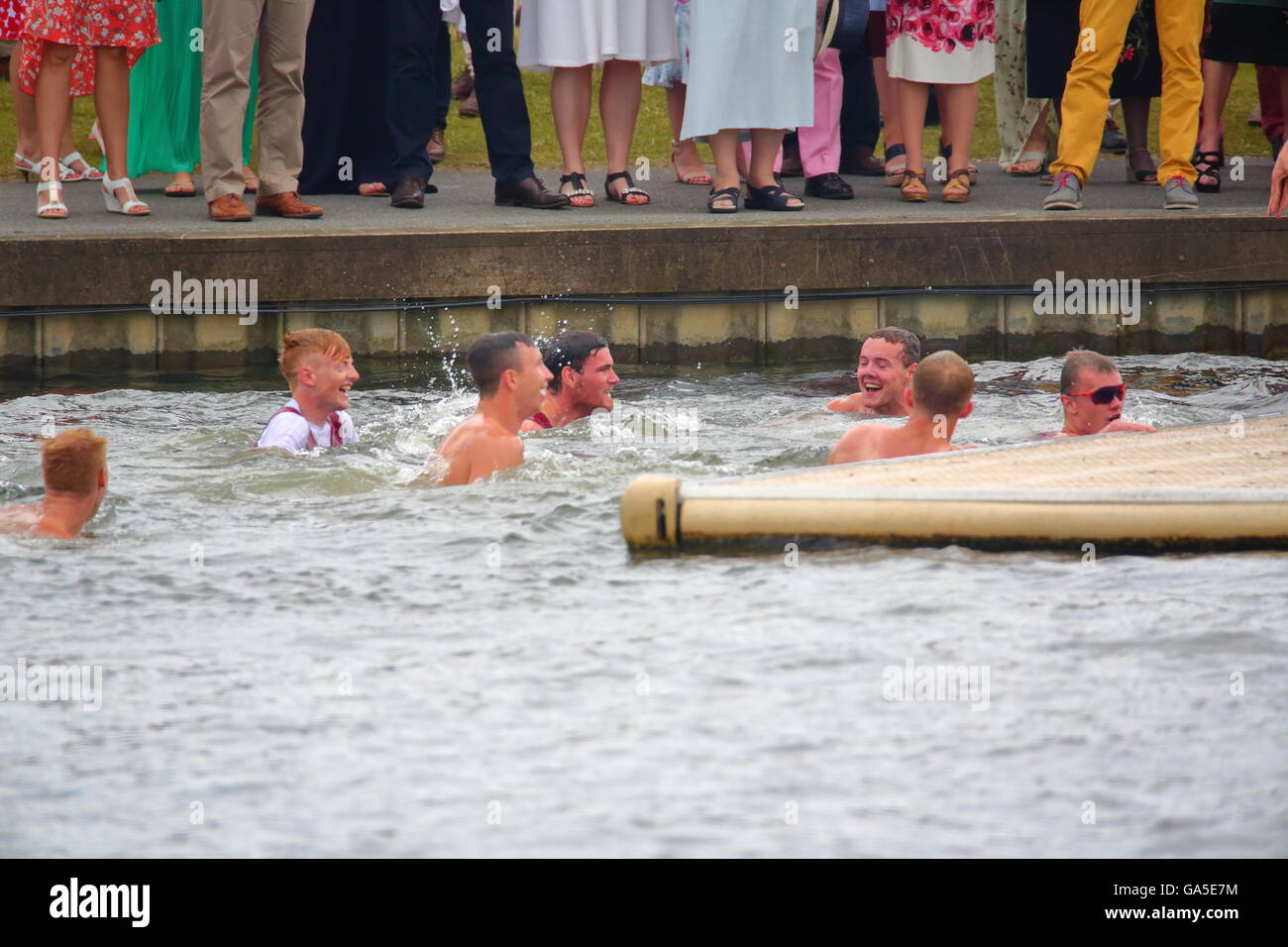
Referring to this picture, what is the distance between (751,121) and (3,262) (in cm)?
381

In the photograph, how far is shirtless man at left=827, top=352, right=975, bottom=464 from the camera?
6383mm

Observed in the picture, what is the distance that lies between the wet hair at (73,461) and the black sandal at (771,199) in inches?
183

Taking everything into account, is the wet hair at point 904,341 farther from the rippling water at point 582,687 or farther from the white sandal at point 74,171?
the white sandal at point 74,171

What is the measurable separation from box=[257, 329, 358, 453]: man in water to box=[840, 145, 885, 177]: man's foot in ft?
16.9

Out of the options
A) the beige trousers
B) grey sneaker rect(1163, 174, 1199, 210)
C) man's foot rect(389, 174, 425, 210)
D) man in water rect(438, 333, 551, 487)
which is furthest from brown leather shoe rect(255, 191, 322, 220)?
grey sneaker rect(1163, 174, 1199, 210)

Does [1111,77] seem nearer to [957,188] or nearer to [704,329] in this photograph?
[957,188]

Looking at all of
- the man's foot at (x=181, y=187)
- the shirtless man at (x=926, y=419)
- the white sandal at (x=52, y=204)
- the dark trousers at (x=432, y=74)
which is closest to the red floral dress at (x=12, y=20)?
the man's foot at (x=181, y=187)

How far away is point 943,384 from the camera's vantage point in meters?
6.39

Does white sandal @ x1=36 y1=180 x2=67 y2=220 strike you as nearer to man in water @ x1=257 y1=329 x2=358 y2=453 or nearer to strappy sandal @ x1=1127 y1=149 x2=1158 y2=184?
man in water @ x1=257 y1=329 x2=358 y2=453

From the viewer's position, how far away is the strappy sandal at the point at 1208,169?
10031 millimetres

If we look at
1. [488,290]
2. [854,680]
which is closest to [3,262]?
[488,290]

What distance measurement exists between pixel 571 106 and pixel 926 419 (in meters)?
3.63

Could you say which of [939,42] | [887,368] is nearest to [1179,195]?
[939,42]

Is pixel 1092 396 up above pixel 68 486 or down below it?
above
